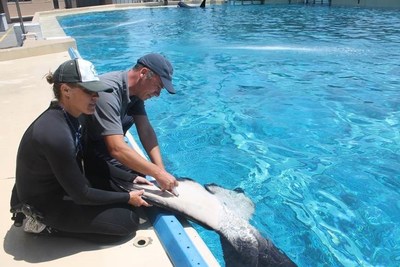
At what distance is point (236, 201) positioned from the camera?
13.4ft

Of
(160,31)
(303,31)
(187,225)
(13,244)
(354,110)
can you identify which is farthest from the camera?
(160,31)

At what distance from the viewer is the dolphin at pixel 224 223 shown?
9.90 ft

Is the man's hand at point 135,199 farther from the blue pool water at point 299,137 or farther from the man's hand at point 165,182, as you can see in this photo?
the blue pool water at point 299,137

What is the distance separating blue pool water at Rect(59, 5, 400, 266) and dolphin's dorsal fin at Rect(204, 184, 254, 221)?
0.18m

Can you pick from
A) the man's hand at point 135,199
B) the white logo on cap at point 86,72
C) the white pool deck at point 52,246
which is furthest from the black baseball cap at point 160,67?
the white pool deck at point 52,246

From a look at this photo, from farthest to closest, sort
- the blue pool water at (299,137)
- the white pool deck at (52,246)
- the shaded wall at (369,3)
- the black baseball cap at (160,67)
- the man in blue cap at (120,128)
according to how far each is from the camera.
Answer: the shaded wall at (369,3), the blue pool water at (299,137), the black baseball cap at (160,67), the man in blue cap at (120,128), the white pool deck at (52,246)

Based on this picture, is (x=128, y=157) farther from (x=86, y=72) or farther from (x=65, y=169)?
(x=86, y=72)

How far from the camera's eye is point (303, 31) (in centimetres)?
1861

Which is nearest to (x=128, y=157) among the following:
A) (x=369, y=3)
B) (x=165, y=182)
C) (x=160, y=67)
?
(x=165, y=182)

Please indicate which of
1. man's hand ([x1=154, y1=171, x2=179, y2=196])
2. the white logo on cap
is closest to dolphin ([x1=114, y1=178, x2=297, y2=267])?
man's hand ([x1=154, y1=171, x2=179, y2=196])

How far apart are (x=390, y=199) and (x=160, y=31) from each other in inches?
687

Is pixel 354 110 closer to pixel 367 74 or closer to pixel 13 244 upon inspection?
pixel 367 74

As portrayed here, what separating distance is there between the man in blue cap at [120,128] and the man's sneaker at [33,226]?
1.70 ft

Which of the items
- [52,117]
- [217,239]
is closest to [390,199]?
[217,239]
